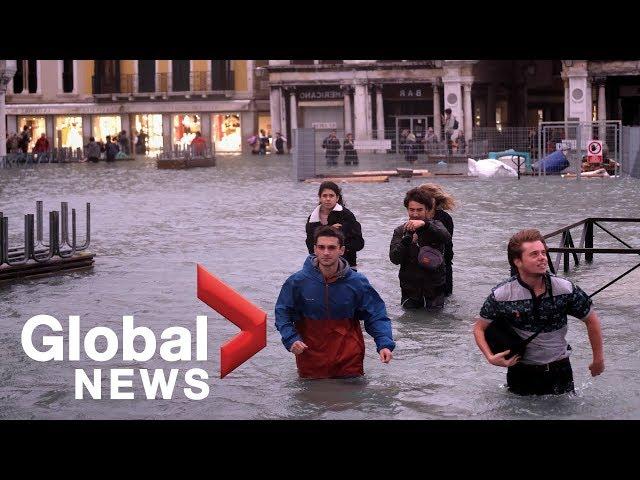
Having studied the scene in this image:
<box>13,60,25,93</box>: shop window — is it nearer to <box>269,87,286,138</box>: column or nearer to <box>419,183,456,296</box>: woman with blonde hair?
<box>269,87,286,138</box>: column

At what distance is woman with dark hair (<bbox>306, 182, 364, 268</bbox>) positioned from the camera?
1150 centimetres

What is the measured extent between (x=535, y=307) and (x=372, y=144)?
33992 millimetres

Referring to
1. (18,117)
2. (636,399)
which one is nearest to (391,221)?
(636,399)

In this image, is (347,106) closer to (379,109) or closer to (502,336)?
(379,109)

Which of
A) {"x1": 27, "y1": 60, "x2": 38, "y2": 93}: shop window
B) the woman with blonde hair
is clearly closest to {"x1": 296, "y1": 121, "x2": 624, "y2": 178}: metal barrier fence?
the woman with blonde hair

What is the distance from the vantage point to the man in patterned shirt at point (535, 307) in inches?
294

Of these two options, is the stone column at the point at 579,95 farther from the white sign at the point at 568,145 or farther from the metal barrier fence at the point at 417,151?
the white sign at the point at 568,145

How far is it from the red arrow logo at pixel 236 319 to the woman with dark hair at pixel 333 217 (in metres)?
1.72

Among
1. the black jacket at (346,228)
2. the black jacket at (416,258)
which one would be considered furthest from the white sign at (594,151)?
the black jacket at (346,228)

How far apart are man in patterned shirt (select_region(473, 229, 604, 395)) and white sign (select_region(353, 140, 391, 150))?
32002mm

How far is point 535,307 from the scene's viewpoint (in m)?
7.57

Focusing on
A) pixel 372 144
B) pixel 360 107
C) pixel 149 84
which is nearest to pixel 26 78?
pixel 149 84
